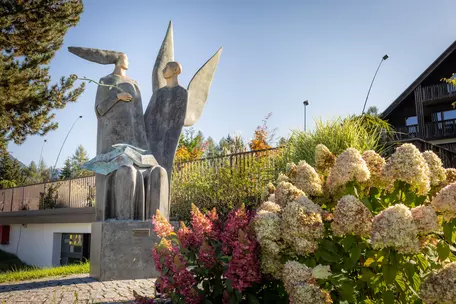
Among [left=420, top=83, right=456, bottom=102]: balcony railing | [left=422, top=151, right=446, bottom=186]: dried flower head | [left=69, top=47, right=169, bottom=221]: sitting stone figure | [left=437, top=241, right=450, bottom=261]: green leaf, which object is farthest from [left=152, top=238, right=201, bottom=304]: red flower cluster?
[left=420, top=83, right=456, bottom=102]: balcony railing

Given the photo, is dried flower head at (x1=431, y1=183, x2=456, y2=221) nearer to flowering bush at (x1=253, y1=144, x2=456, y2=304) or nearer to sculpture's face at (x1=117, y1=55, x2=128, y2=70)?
flowering bush at (x1=253, y1=144, x2=456, y2=304)

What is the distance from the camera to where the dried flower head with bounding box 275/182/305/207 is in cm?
246

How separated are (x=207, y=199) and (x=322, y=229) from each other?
9.52m

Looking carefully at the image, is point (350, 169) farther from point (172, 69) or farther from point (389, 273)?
point (172, 69)

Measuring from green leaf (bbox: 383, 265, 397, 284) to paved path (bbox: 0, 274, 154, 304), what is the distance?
9.32 feet

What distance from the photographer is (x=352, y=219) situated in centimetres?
188

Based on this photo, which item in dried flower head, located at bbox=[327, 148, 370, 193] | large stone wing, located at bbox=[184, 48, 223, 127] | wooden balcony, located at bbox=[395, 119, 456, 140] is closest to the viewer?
dried flower head, located at bbox=[327, 148, 370, 193]

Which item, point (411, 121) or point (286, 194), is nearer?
point (286, 194)

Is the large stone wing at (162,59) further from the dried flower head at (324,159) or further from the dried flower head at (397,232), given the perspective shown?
the dried flower head at (397,232)

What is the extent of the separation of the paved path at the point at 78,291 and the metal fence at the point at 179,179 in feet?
18.0

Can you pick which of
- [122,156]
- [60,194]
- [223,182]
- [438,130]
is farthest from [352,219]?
[438,130]

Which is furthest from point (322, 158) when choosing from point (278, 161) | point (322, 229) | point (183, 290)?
point (278, 161)

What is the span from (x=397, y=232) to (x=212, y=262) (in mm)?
1203

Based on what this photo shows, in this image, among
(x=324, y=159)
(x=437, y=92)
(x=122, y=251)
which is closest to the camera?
(x=324, y=159)
